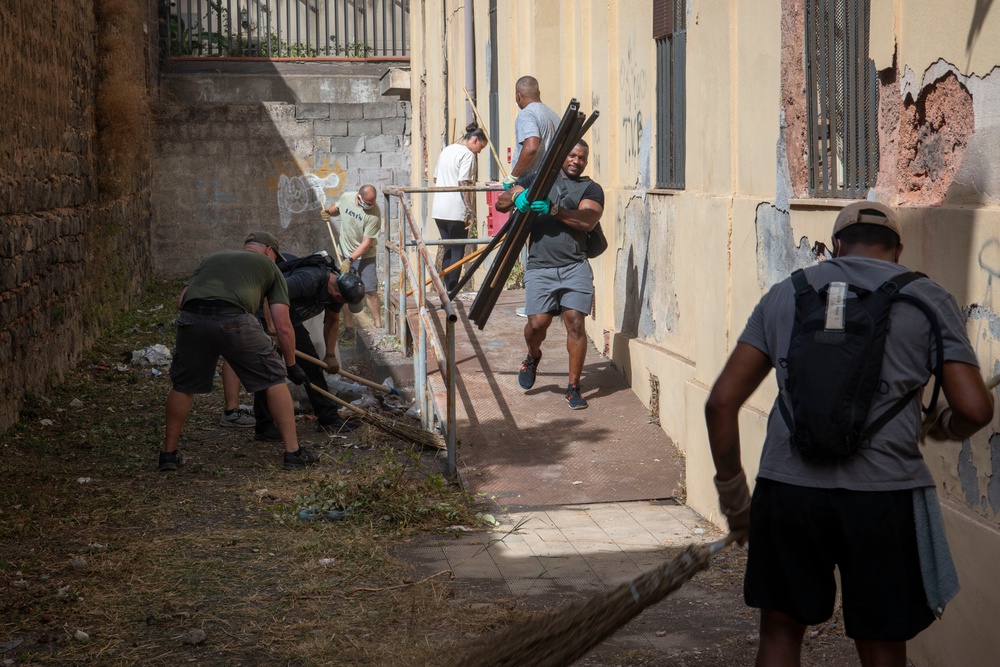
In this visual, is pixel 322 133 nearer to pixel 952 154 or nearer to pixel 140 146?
pixel 140 146

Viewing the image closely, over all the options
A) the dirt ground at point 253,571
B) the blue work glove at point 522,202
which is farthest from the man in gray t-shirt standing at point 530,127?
the dirt ground at point 253,571

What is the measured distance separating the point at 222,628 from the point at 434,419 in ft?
11.2

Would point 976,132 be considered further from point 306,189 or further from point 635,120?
point 306,189

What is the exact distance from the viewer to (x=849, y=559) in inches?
111

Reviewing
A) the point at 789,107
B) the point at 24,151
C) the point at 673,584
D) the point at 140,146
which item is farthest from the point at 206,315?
the point at 140,146

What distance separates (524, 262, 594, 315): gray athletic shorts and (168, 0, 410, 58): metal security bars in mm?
14846

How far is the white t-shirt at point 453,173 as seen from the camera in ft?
37.4

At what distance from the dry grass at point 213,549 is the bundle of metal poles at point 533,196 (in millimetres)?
1138

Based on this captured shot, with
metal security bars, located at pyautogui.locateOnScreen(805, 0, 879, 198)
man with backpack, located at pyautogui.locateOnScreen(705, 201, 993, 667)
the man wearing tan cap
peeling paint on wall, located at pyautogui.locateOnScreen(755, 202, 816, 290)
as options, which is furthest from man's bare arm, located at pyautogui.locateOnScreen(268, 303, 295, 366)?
man with backpack, located at pyautogui.locateOnScreen(705, 201, 993, 667)

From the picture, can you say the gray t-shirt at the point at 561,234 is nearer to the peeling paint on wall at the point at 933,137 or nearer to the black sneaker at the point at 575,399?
the black sneaker at the point at 575,399

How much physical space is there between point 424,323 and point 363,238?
464cm

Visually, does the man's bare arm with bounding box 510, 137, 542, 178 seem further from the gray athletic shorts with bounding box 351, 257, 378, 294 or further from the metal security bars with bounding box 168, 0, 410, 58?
the metal security bars with bounding box 168, 0, 410, 58

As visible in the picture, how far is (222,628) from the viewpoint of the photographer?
14.1 ft

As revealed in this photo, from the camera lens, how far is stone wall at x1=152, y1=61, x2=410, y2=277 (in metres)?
17.1
